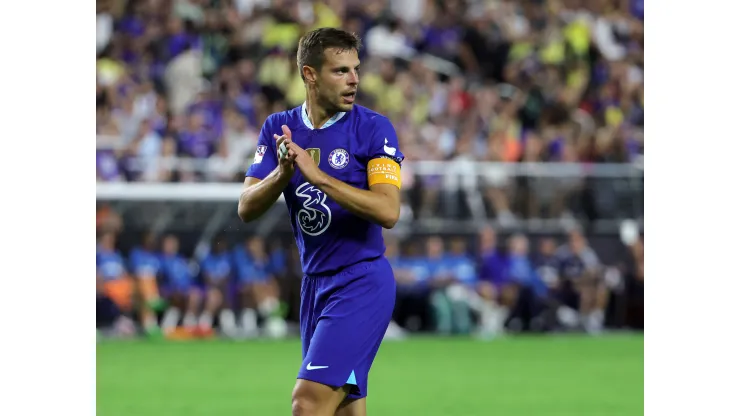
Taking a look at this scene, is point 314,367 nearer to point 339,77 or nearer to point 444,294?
point 339,77

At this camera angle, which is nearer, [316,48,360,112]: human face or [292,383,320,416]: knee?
[292,383,320,416]: knee

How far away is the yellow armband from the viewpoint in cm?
535

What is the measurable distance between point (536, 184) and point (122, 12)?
28.0 ft

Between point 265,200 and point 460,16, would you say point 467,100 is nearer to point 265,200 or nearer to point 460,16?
point 460,16

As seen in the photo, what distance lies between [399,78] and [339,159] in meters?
14.9

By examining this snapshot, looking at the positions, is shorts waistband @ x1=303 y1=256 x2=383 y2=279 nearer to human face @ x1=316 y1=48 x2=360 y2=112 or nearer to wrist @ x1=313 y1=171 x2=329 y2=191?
wrist @ x1=313 y1=171 x2=329 y2=191

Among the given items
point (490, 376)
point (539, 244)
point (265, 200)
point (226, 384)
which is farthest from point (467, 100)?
point (265, 200)

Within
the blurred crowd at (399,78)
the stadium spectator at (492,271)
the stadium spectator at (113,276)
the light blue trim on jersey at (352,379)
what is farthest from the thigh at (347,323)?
the stadium spectator at (492,271)

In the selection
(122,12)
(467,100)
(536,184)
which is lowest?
(536,184)

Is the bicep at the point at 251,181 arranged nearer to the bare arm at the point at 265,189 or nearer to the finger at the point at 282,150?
the bare arm at the point at 265,189

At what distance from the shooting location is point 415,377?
41.4 ft

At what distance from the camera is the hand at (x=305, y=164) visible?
A: 16.5 feet

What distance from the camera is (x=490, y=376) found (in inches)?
504

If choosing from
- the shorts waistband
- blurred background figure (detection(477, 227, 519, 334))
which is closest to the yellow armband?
the shorts waistband
